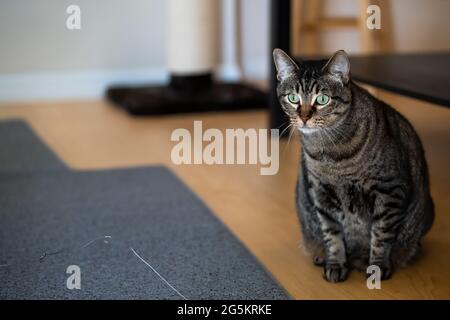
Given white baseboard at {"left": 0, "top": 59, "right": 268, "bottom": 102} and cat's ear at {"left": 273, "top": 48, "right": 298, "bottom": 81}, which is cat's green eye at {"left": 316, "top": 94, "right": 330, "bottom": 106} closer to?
cat's ear at {"left": 273, "top": 48, "right": 298, "bottom": 81}

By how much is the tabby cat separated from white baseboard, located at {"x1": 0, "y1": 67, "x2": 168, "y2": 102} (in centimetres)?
213

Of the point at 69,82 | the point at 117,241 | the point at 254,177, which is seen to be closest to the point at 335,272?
the point at 117,241

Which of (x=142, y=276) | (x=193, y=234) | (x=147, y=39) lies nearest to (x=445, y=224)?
(x=193, y=234)

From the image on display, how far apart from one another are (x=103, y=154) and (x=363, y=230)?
48.5 inches

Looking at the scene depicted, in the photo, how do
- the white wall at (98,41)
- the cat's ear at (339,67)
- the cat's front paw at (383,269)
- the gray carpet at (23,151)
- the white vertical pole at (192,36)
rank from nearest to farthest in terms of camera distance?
the cat's ear at (339,67), the cat's front paw at (383,269), the gray carpet at (23,151), the white vertical pole at (192,36), the white wall at (98,41)

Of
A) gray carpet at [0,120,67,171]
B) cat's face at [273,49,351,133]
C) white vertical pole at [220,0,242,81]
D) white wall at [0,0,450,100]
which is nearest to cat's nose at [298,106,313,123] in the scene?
cat's face at [273,49,351,133]

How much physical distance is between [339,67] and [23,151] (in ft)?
4.77

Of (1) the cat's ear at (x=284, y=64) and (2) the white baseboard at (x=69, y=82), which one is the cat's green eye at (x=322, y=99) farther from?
(2) the white baseboard at (x=69, y=82)

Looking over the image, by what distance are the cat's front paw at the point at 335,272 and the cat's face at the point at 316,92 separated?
29cm

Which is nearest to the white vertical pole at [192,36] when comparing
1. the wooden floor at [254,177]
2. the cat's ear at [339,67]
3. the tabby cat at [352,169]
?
the wooden floor at [254,177]

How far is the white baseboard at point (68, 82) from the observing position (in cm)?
329

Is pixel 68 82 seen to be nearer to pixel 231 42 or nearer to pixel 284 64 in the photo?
pixel 231 42

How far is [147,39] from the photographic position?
3.44 meters

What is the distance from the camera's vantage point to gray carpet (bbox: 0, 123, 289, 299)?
4.40 feet
